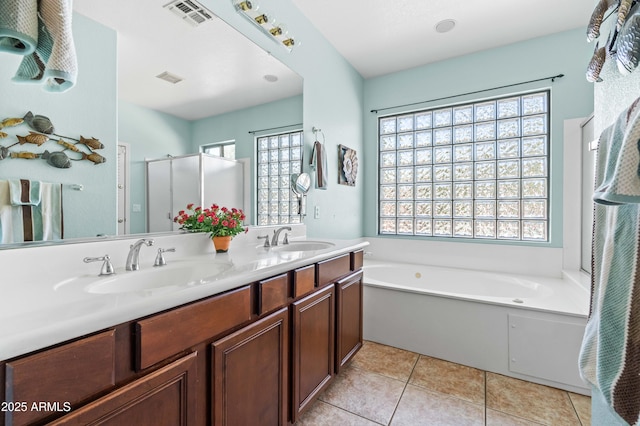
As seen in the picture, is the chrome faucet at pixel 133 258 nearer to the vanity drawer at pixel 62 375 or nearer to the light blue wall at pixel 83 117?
the light blue wall at pixel 83 117

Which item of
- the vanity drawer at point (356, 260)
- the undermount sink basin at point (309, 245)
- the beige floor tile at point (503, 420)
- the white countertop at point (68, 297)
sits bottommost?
the beige floor tile at point (503, 420)

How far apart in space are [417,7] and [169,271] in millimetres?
2632

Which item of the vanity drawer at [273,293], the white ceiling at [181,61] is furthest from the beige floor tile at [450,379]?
the white ceiling at [181,61]

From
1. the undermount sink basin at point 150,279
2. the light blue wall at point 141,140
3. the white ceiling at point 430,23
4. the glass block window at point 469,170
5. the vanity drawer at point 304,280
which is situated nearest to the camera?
the undermount sink basin at point 150,279

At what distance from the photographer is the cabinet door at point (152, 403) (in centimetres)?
61

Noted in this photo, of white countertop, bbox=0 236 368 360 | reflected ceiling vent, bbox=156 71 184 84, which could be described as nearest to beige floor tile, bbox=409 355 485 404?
white countertop, bbox=0 236 368 360

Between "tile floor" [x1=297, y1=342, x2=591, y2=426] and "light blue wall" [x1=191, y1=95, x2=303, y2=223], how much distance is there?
1242 mm

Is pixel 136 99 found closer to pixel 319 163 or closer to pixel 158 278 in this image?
pixel 158 278

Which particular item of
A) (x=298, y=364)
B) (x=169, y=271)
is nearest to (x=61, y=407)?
(x=169, y=271)

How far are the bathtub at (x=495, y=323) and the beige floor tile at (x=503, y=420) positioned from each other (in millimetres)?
444

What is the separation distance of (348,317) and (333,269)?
16.9 inches

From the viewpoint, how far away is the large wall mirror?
1006 mm

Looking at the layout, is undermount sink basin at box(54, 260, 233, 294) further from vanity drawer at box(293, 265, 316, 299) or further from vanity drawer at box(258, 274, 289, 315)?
vanity drawer at box(293, 265, 316, 299)

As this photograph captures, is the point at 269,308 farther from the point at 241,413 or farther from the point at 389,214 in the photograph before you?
the point at 389,214
